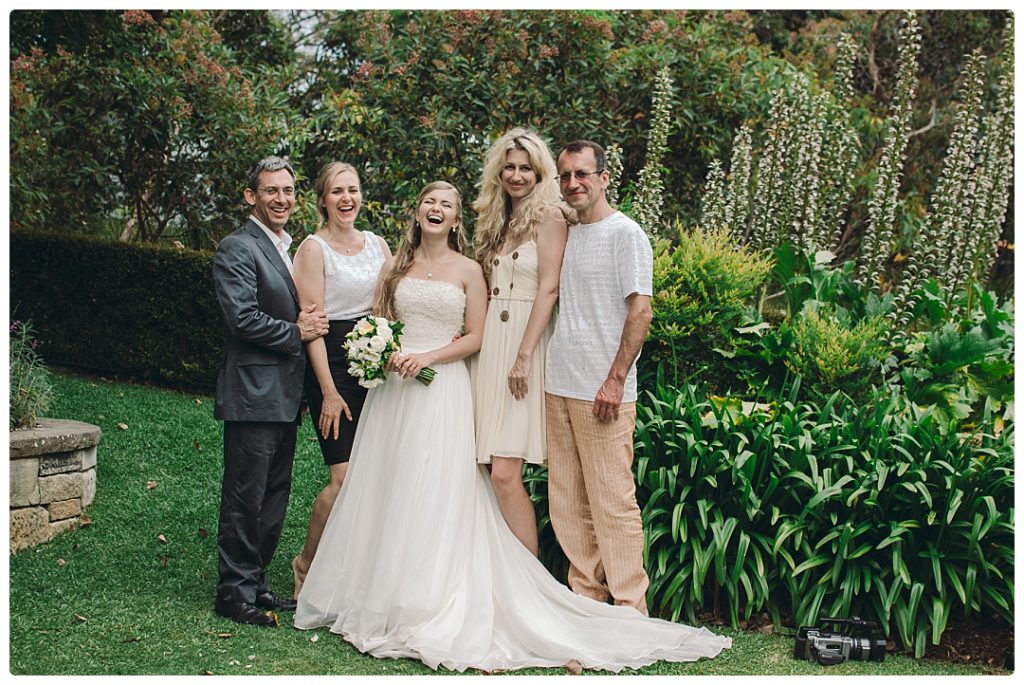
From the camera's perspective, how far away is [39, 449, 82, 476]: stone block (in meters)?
5.54

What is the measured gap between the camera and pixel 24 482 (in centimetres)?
541

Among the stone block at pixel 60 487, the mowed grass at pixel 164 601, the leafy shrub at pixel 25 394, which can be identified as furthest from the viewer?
the leafy shrub at pixel 25 394

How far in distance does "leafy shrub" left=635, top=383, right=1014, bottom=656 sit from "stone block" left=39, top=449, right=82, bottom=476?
335 centimetres

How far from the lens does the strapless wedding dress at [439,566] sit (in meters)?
3.98

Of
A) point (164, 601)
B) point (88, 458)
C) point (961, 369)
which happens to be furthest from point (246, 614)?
point (961, 369)

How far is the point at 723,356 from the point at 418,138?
4149mm

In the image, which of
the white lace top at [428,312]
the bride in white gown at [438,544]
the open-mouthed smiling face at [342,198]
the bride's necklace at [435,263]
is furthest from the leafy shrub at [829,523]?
the open-mouthed smiling face at [342,198]

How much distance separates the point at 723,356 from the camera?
6.14 metres

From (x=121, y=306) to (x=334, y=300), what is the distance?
223 inches

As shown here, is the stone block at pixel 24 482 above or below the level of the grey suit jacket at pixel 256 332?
below

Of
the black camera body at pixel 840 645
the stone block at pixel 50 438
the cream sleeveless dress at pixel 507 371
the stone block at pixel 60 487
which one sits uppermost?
the cream sleeveless dress at pixel 507 371

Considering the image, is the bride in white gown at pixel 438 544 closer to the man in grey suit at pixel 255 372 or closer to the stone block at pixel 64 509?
the man in grey suit at pixel 255 372

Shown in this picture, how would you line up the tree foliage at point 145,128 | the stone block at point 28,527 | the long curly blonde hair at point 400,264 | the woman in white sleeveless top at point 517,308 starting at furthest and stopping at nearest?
the tree foliage at point 145,128, the stone block at point 28,527, the long curly blonde hair at point 400,264, the woman in white sleeveless top at point 517,308

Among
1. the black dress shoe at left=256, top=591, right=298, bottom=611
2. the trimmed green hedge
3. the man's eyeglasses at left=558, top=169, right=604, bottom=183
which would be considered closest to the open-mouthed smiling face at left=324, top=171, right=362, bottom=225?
the man's eyeglasses at left=558, top=169, right=604, bottom=183
